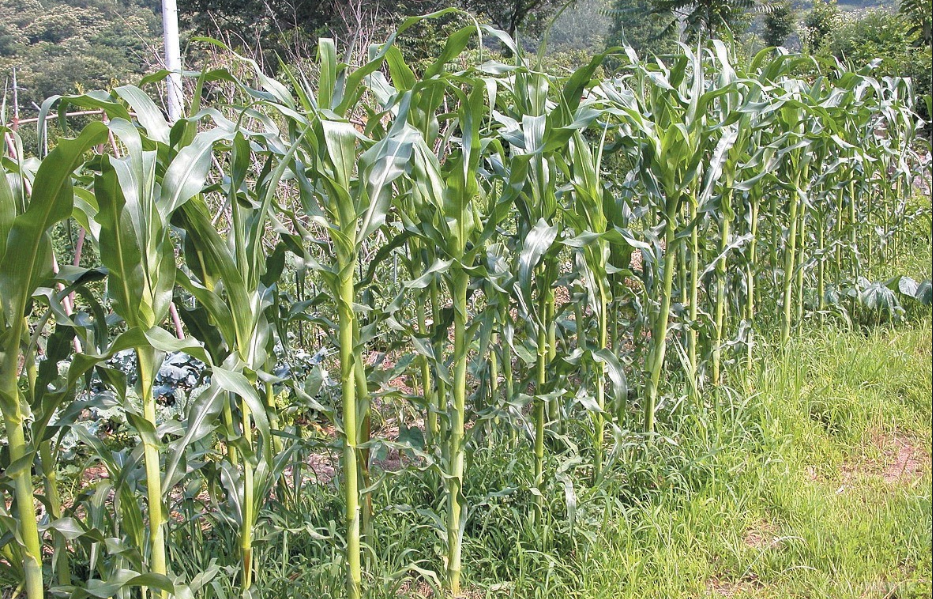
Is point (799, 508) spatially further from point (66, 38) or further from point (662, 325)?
point (66, 38)

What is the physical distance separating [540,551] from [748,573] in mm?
737

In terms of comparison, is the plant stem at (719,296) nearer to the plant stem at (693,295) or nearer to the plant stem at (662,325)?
the plant stem at (693,295)

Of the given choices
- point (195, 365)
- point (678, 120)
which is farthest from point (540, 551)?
point (195, 365)

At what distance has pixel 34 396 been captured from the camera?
1.85m

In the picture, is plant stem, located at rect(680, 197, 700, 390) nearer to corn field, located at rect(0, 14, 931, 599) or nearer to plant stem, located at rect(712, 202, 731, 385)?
corn field, located at rect(0, 14, 931, 599)

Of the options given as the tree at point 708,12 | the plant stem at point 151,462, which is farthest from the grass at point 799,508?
the tree at point 708,12

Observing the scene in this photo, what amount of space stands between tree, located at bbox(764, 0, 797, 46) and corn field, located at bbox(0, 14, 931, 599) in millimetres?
35458

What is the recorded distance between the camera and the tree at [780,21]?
34094 mm

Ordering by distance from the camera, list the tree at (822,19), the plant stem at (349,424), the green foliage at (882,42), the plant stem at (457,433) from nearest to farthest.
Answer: the plant stem at (349,424) → the plant stem at (457,433) → the green foliage at (882,42) → the tree at (822,19)

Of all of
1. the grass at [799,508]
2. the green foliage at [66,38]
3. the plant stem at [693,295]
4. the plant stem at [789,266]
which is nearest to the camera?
the grass at [799,508]

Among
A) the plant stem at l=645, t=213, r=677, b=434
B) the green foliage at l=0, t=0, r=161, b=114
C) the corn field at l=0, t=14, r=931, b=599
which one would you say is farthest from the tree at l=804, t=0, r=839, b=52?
the plant stem at l=645, t=213, r=677, b=434

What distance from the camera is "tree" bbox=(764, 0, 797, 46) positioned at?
112 feet

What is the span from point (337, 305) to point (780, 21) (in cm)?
3924

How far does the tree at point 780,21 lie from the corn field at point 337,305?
35.5 metres
